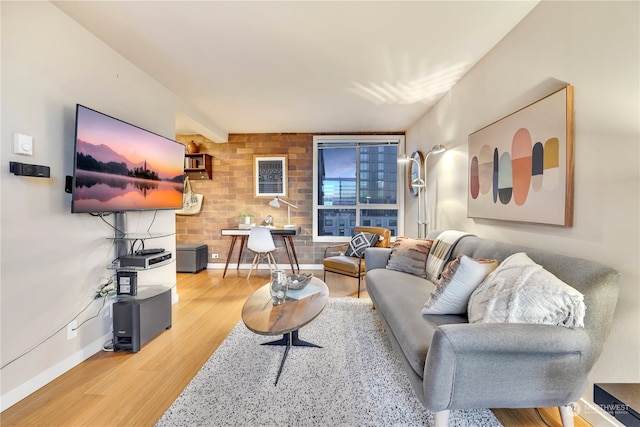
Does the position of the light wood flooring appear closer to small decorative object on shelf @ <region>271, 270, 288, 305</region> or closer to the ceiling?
small decorative object on shelf @ <region>271, 270, 288, 305</region>

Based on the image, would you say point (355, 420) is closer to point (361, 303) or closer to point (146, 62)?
point (361, 303)

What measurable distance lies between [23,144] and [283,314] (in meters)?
1.83

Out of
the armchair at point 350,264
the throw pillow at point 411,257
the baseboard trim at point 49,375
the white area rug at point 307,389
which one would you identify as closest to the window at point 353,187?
the armchair at point 350,264

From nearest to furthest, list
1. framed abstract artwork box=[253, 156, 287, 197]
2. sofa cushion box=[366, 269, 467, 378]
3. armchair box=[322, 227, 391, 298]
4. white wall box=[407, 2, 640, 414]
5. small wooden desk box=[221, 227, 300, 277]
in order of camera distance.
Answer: white wall box=[407, 2, 640, 414] → sofa cushion box=[366, 269, 467, 378] → armchair box=[322, 227, 391, 298] → small wooden desk box=[221, 227, 300, 277] → framed abstract artwork box=[253, 156, 287, 197]

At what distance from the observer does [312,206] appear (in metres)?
4.82

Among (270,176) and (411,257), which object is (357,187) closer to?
(270,176)

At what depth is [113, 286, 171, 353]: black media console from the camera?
2084 mm

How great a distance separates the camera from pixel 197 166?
470 centimetres

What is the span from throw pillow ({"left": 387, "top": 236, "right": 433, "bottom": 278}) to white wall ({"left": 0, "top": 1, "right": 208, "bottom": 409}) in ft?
8.43

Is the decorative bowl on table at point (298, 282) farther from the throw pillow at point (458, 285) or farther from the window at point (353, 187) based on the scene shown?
the window at point (353, 187)

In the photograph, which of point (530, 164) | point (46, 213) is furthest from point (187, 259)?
point (530, 164)

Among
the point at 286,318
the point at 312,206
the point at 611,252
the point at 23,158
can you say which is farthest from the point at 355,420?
the point at 312,206

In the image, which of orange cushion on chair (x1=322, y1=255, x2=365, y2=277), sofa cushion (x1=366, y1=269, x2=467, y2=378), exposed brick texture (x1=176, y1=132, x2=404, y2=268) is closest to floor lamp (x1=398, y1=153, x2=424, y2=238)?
orange cushion on chair (x1=322, y1=255, x2=365, y2=277)

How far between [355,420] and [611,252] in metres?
1.51
